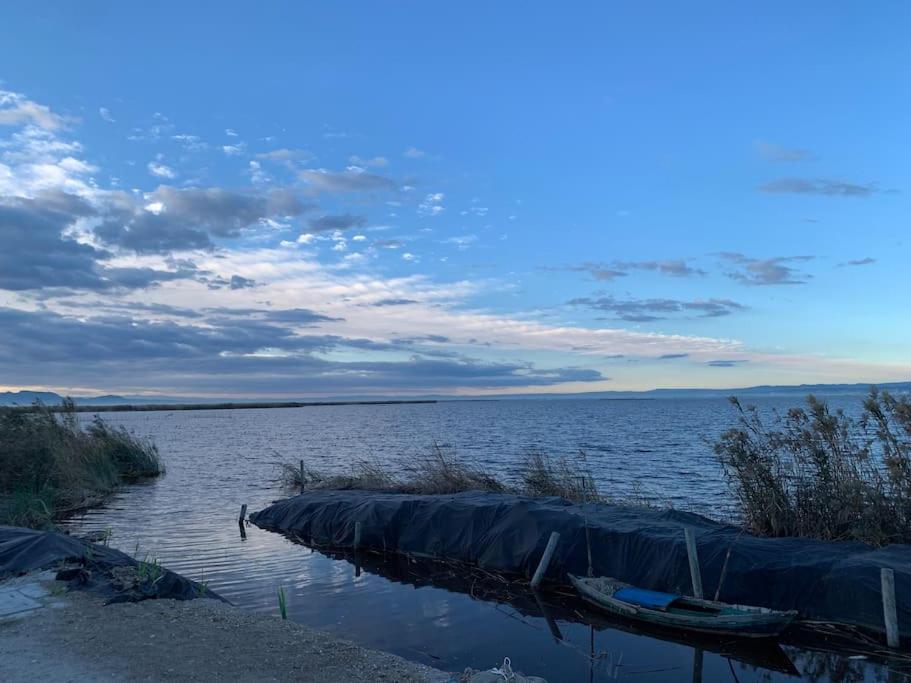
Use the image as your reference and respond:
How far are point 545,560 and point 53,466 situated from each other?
20.2 m

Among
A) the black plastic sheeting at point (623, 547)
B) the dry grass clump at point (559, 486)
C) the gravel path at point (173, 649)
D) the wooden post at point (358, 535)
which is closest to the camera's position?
the gravel path at point (173, 649)

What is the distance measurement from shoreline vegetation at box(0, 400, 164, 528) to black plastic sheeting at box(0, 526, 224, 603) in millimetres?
5634

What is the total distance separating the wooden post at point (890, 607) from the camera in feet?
30.1

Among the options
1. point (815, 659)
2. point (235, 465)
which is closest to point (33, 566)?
point (815, 659)

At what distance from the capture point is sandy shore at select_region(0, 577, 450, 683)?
7.27 m

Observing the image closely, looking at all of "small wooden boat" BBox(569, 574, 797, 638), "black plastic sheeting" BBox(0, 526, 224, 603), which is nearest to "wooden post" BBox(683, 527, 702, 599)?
"small wooden boat" BBox(569, 574, 797, 638)

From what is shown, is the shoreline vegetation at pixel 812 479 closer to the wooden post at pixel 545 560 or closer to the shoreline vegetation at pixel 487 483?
the shoreline vegetation at pixel 487 483

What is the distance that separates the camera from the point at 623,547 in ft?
41.3

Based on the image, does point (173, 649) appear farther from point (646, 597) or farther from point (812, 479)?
point (812, 479)

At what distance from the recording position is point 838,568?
10.2 m

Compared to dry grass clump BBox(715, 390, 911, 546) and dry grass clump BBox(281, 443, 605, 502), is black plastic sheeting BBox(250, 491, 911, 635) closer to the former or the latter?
dry grass clump BBox(715, 390, 911, 546)

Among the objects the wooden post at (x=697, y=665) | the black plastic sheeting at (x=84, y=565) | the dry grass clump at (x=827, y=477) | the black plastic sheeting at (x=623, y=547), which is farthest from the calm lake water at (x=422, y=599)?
the dry grass clump at (x=827, y=477)

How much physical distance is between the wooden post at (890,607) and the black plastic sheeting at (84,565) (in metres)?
10.3

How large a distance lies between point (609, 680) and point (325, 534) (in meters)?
10.4
